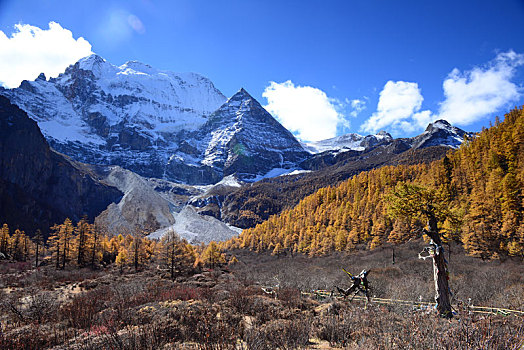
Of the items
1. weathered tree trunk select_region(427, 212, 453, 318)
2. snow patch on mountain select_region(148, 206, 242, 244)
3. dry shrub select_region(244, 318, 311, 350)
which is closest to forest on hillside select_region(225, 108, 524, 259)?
weathered tree trunk select_region(427, 212, 453, 318)

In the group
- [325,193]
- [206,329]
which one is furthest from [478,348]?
[325,193]

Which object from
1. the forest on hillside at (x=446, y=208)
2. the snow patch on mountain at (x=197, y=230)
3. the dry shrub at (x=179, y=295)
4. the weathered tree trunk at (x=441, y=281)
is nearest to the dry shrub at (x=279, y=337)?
the weathered tree trunk at (x=441, y=281)

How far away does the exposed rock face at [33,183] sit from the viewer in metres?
105

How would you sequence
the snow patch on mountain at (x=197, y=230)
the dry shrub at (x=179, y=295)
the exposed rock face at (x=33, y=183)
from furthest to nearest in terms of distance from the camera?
the snow patch on mountain at (x=197, y=230), the exposed rock face at (x=33, y=183), the dry shrub at (x=179, y=295)

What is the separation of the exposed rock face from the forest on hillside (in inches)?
3494

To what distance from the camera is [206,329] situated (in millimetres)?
6262

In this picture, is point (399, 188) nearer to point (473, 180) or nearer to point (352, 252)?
point (352, 252)

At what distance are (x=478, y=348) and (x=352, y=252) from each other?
166ft

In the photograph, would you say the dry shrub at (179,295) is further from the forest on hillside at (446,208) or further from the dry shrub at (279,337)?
the forest on hillside at (446,208)

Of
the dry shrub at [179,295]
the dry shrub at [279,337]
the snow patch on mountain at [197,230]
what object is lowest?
the snow patch on mountain at [197,230]

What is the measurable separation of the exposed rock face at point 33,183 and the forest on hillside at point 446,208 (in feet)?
291

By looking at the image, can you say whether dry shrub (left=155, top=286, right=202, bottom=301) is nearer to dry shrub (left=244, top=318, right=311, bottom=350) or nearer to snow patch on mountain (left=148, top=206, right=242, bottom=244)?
dry shrub (left=244, top=318, right=311, bottom=350)

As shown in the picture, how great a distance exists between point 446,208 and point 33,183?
168151 mm

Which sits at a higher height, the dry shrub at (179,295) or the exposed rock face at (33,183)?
the exposed rock face at (33,183)
